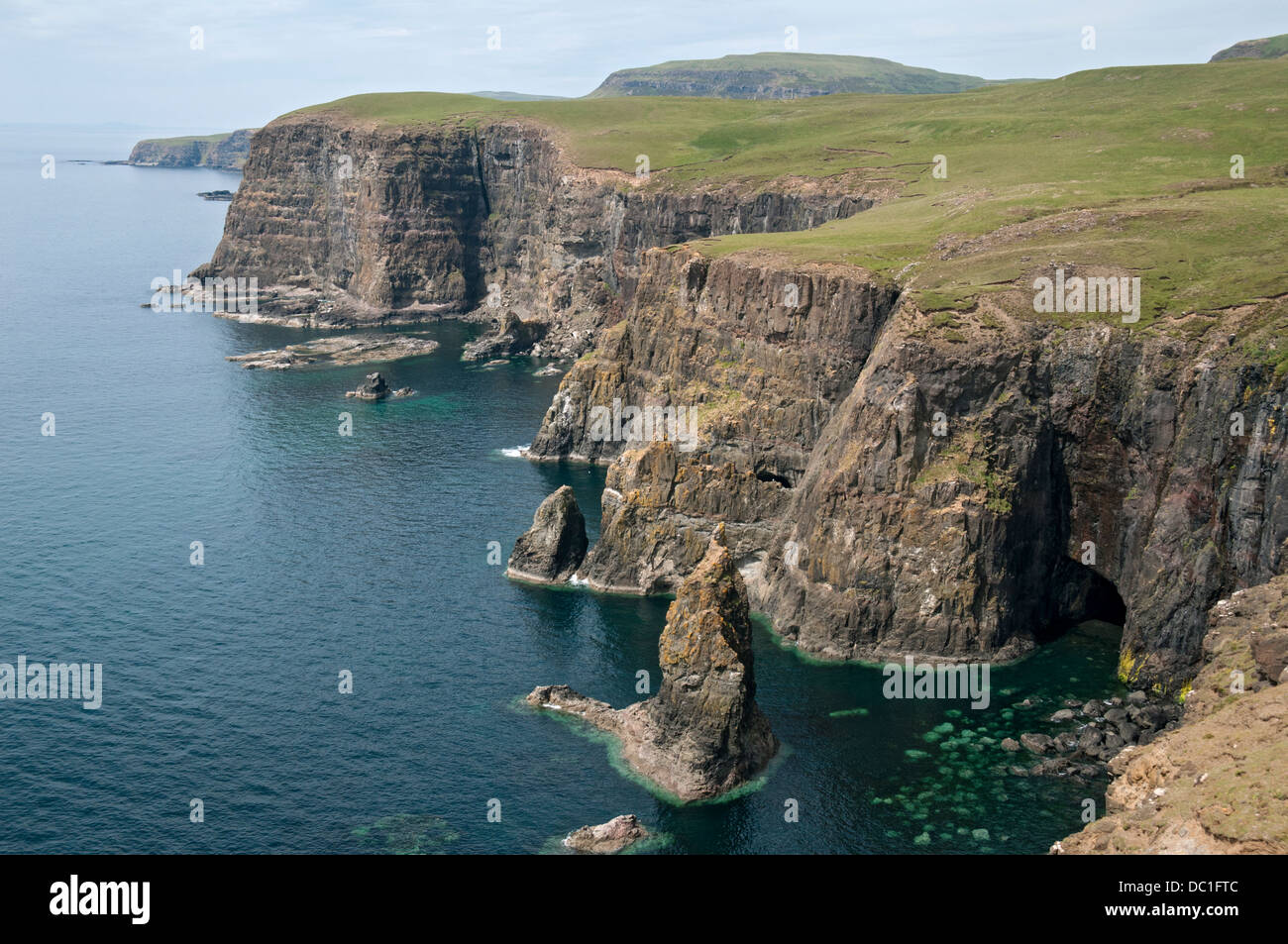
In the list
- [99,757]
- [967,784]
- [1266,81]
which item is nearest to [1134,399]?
[967,784]

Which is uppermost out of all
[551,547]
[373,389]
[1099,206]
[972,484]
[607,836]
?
[1099,206]

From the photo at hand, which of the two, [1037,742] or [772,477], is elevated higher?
[772,477]

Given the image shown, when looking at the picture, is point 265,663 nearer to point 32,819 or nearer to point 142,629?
point 142,629

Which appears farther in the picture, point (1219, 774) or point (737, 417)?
point (737, 417)

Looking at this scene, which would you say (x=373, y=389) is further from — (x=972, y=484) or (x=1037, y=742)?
A: (x=1037, y=742)

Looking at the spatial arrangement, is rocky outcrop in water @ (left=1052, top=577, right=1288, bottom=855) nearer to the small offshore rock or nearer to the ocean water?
the small offshore rock

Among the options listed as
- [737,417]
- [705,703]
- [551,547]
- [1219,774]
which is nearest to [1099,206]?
[737,417]
